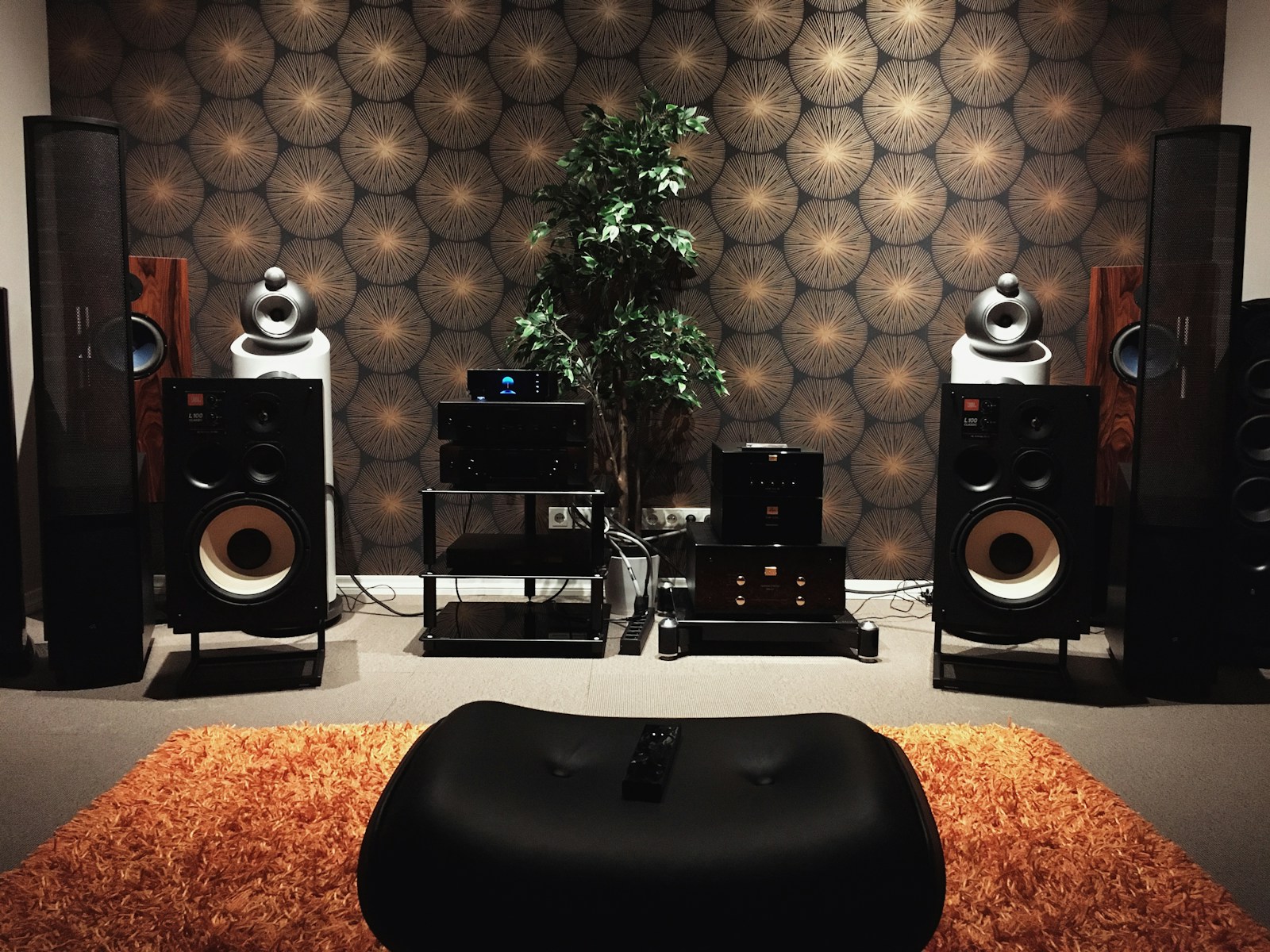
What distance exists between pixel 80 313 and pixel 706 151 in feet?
7.54

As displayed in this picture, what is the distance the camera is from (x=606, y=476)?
4082mm

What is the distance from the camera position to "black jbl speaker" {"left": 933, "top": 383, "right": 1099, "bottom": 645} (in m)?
2.89

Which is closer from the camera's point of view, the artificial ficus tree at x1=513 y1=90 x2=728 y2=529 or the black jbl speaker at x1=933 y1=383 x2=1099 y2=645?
the black jbl speaker at x1=933 y1=383 x2=1099 y2=645

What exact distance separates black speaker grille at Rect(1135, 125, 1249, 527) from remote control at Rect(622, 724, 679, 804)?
76.6 inches

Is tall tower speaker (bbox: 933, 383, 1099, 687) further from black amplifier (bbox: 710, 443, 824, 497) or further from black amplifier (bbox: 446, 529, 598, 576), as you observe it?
black amplifier (bbox: 446, 529, 598, 576)

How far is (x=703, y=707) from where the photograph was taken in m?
2.84

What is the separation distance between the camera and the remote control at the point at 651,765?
1350mm

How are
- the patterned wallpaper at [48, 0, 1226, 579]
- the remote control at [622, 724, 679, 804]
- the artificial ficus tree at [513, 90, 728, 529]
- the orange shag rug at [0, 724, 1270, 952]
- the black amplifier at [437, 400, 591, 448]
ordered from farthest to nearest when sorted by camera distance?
the patterned wallpaper at [48, 0, 1226, 579] < the artificial ficus tree at [513, 90, 728, 529] < the black amplifier at [437, 400, 591, 448] < the orange shag rug at [0, 724, 1270, 952] < the remote control at [622, 724, 679, 804]

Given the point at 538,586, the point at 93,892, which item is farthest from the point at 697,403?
the point at 93,892

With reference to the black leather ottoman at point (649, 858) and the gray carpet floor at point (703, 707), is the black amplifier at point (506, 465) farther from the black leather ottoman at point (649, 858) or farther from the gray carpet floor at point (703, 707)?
the black leather ottoman at point (649, 858)

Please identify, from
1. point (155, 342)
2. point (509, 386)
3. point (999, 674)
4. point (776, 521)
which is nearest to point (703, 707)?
point (776, 521)

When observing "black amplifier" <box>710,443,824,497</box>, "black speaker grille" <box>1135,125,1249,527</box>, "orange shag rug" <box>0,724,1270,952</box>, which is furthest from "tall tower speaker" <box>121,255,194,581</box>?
"black speaker grille" <box>1135,125,1249,527</box>

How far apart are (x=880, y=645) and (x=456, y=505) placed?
5.74ft

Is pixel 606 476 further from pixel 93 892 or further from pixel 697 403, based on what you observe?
pixel 93 892
